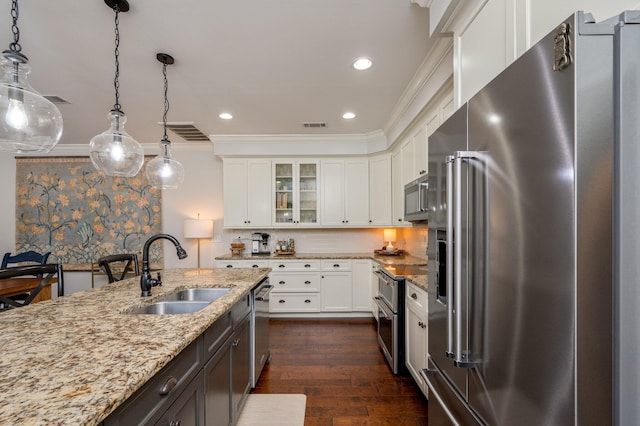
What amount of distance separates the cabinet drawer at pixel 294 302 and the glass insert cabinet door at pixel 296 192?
1076mm

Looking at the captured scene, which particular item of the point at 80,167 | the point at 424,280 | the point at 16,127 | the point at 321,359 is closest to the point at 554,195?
the point at 424,280

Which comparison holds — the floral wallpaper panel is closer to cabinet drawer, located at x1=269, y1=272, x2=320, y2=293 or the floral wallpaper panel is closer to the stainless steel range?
cabinet drawer, located at x1=269, y1=272, x2=320, y2=293

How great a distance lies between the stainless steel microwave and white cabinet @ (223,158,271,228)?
2331 mm

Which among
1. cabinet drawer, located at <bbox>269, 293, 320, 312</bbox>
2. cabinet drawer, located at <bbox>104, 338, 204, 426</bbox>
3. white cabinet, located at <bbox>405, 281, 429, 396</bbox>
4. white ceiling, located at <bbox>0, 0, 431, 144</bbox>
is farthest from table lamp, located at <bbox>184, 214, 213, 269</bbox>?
cabinet drawer, located at <bbox>104, 338, 204, 426</bbox>

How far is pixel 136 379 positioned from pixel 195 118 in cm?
348


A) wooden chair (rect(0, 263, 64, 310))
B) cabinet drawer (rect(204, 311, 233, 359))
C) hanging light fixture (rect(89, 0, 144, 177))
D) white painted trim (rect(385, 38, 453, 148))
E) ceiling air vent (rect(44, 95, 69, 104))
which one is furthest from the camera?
ceiling air vent (rect(44, 95, 69, 104))

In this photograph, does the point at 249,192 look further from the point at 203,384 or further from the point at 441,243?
the point at 441,243

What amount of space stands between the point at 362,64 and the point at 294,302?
126 inches

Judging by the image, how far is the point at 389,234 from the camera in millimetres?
4852

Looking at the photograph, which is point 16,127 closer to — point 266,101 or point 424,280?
point 266,101

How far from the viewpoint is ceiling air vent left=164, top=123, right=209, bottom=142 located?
3952mm

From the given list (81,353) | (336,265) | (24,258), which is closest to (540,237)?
(81,353)

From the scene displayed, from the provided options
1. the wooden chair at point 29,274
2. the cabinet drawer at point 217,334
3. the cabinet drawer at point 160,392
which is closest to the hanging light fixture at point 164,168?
the wooden chair at point 29,274

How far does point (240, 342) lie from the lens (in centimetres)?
204
